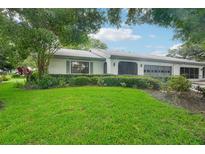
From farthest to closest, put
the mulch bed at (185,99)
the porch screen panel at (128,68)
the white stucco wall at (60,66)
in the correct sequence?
the porch screen panel at (128,68) → the white stucco wall at (60,66) → the mulch bed at (185,99)

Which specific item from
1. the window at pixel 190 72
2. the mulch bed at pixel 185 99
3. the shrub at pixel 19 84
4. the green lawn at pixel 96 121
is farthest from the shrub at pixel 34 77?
the window at pixel 190 72

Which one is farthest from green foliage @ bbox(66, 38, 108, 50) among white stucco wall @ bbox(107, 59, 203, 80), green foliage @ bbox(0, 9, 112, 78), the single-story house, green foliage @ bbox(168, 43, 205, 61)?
green foliage @ bbox(168, 43, 205, 61)

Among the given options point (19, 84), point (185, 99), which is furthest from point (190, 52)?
point (19, 84)

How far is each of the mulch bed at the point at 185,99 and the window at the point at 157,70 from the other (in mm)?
592

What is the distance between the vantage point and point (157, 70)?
286 inches

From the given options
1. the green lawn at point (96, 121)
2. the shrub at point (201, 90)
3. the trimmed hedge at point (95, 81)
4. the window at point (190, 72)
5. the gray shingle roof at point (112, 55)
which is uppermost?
the gray shingle roof at point (112, 55)

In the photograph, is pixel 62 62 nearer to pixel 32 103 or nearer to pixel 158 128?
pixel 32 103

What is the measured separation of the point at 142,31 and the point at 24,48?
3459mm

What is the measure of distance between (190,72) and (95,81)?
117 inches

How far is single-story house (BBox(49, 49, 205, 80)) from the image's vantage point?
22.5 ft

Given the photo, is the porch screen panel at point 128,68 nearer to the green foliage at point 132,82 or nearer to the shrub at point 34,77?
the green foliage at point 132,82

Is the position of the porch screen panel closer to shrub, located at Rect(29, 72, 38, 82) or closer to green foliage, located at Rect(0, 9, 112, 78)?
green foliage, located at Rect(0, 9, 112, 78)

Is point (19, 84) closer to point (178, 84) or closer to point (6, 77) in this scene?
point (6, 77)

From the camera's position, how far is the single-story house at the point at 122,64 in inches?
270
